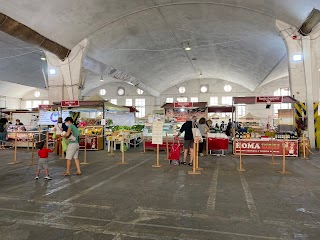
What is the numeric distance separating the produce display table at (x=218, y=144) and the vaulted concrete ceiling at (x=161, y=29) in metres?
6.15

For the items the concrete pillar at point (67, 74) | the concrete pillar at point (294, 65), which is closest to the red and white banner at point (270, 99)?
the concrete pillar at point (294, 65)

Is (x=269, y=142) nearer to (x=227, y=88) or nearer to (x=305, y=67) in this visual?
(x=305, y=67)

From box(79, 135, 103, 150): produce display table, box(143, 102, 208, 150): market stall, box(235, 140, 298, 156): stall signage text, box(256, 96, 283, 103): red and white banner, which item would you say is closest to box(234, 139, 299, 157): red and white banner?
box(235, 140, 298, 156): stall signage text

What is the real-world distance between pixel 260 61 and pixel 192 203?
1748 cm

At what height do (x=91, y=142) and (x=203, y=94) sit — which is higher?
(x=203, y=94)

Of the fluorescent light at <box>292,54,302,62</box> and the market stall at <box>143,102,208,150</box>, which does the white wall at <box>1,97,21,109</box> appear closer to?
the market stall at <box>143,102,208,150</box>

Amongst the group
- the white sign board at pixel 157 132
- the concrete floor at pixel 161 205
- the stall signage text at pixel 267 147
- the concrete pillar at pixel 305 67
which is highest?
the concrete pillar at pixel 305 67

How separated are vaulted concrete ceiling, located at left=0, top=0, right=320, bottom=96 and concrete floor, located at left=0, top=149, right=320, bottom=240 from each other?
282 inches

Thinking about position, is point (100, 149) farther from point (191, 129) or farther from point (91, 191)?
point (91, 191)

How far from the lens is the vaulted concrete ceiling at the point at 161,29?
445 inches

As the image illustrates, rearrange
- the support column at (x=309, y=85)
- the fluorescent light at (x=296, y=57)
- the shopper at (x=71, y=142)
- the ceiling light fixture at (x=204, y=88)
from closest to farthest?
1. the shopper at (x=71, y=142)
2. the support column at (x=309, y=85)
3. the fluorescent light at (x=296, y=57)
4. the ceiling light fixture at (x=204, y=88)

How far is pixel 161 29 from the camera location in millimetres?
15688

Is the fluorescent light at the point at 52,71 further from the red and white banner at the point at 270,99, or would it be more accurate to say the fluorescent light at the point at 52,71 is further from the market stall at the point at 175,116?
the red and white banner at the point at 270,99

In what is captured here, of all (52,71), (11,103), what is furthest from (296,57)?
(11,103)
